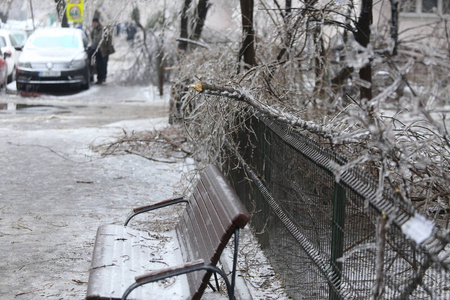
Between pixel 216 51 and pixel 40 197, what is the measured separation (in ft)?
9.81

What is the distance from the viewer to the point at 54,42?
64.1ft

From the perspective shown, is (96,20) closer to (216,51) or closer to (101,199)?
(216,51)

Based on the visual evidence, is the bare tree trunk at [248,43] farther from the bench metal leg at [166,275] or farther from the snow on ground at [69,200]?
the bench metal leg at [166,275]

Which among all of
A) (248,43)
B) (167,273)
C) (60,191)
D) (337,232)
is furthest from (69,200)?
(337,232)

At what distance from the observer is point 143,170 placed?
835 cm

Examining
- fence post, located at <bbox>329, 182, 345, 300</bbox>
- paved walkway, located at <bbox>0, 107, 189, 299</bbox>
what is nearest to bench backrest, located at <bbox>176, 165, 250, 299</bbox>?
fence post, located at <bbox>329, 182, 345, 300</bbox>

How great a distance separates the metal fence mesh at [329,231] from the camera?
2426mm

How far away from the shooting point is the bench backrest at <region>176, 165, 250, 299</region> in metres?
3.14

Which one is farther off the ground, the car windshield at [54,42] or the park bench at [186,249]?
the park bench at [186,249]

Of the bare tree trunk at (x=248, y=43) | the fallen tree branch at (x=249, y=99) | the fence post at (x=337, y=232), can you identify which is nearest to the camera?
the fence post at (x=337, y=232)

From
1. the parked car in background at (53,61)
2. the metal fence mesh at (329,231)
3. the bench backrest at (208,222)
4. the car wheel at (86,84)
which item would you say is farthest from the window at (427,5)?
the car wheel at (86,84)

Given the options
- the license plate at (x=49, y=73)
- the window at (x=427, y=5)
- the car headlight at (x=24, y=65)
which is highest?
the window at (x=427, y=5)

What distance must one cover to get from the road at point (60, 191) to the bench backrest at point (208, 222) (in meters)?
0.87

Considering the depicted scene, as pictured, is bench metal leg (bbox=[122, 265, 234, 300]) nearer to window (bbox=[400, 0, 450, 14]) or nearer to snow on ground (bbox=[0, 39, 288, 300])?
snow on ground (bbox=[0, 39, 288, 300])
